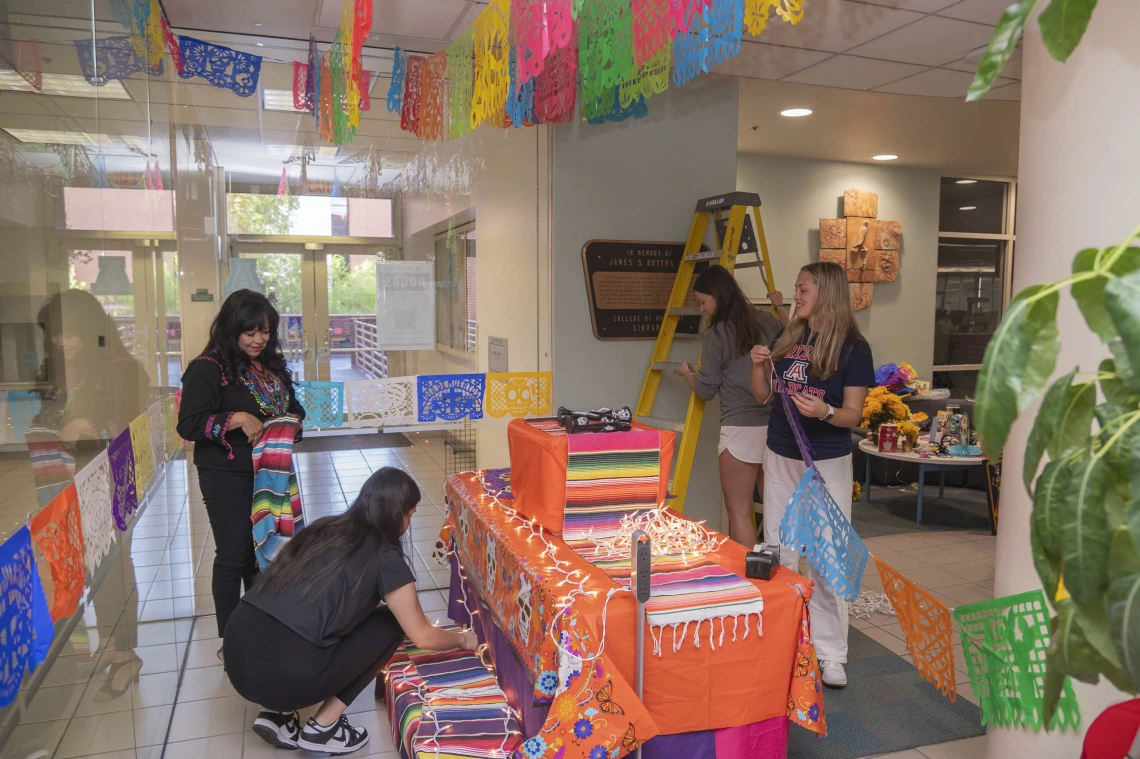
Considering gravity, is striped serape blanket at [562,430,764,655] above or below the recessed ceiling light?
below

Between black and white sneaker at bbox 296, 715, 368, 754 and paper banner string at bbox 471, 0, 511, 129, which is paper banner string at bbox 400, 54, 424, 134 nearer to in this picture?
paper banner string at bbox 471, 0, 511, 129

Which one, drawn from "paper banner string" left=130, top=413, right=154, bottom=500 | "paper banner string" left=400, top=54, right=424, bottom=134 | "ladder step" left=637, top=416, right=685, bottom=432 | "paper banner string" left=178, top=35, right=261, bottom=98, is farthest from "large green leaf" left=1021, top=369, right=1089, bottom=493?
"paper banner string" left=178, top=35, right=261, bottom=98

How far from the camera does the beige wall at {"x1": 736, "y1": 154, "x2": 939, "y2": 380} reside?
793 centimetres

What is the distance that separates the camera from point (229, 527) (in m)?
3.39

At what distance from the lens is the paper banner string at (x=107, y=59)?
1953mm

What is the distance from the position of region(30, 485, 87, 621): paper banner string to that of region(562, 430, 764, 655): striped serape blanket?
1335mm

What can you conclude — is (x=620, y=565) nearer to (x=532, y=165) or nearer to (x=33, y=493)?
(x=33, y=493)

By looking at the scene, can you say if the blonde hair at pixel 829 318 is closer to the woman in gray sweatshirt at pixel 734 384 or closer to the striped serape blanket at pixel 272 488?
the woman in gray sweatshirt at pixel 734 384

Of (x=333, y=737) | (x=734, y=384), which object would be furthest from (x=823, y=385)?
(x=333, y=737)

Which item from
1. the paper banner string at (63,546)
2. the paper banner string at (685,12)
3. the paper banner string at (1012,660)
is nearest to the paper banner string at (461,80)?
the paper banner string at (685,12)

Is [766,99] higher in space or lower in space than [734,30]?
higher

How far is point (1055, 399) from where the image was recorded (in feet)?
2.81

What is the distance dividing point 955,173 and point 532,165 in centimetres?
624

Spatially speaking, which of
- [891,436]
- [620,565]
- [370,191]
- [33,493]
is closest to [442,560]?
[620,565]
